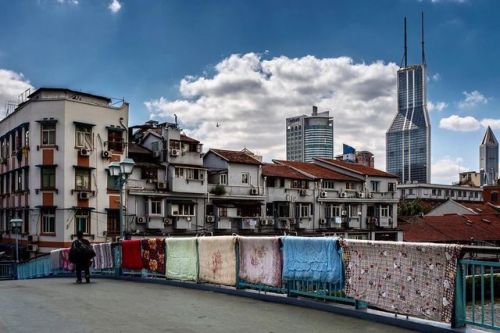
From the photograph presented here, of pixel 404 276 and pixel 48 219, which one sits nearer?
pixel 404 276

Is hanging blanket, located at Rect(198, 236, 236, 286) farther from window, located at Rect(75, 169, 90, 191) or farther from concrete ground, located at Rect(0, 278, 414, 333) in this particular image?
window, located at Rect(75, 169, 90, 191)

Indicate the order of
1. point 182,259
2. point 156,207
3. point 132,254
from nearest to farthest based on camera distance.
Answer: point 182,259, point 132,254, point 156,207

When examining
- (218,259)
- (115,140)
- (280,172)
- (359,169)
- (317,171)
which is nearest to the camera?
(218,259)

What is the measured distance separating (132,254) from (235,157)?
35.8 meters

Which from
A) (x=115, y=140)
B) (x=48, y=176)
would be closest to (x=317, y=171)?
(x=115, y=140)

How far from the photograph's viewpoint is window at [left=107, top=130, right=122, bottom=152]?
139 feet

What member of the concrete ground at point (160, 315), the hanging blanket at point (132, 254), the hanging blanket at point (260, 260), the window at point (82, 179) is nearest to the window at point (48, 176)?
the window at point (82, 179)

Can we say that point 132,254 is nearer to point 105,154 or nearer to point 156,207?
point 105,154

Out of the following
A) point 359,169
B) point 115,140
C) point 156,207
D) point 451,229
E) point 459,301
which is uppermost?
point 115,140

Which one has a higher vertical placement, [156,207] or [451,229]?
[156,207]

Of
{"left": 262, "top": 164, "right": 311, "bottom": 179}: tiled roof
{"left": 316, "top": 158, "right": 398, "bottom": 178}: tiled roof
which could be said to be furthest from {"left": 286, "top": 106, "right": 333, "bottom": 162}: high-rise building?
{"left": 262, "top": 164, "right": 311, "bottom": 179}: tiled roof

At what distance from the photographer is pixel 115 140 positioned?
1676 inches

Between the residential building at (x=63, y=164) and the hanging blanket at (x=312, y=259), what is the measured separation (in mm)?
31666

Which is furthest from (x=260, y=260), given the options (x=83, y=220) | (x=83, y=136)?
(x=83, y=136)
